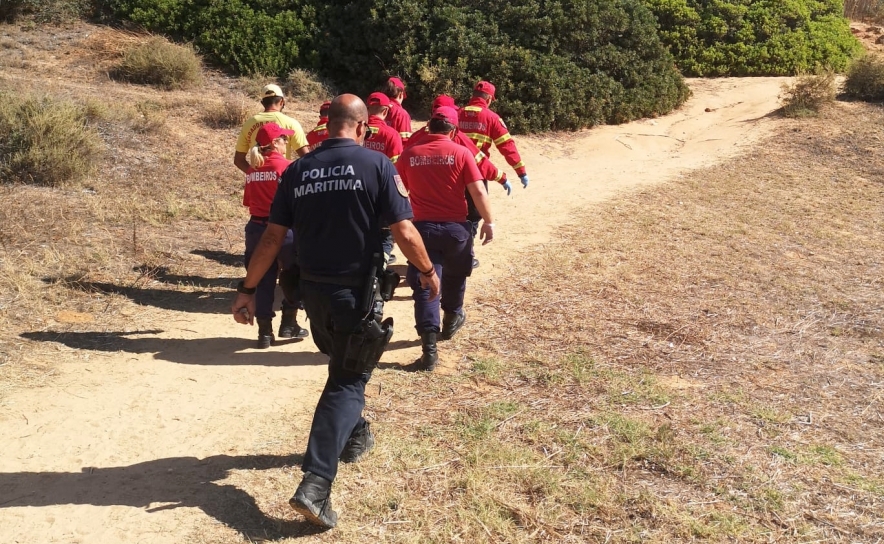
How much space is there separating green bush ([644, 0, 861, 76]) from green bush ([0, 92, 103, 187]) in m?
11.9

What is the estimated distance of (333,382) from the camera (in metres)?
3.89

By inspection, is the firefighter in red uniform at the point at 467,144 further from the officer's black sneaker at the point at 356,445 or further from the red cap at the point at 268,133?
the officer's black sneaker at the point at 356,445

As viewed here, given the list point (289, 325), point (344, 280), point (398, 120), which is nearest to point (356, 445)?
point (344, 280)

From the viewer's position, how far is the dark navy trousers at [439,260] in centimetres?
563

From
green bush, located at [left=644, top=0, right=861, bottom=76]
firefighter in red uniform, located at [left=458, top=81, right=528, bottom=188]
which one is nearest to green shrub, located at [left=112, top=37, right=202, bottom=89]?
firefighter in red uniform, located at [left=458, top=81, right=528, bottom=188]

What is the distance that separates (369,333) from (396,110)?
4.30 metres

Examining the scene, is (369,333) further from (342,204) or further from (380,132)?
(380,132)

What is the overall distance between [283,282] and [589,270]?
4.33 meters

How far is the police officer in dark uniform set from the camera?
3758 mm

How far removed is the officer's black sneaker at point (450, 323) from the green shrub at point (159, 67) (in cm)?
901

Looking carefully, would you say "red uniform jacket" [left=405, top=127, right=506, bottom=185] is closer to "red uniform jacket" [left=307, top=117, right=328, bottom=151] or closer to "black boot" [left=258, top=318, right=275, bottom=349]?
"red uniform jacket" [left=307, top=117, right=328, bottom=151]

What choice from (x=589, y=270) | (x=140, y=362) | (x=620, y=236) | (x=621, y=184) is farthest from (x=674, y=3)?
(x=140, y=362)

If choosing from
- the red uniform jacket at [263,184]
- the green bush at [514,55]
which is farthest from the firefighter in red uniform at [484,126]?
the green bush at [514,55]

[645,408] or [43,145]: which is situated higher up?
[43,145]
